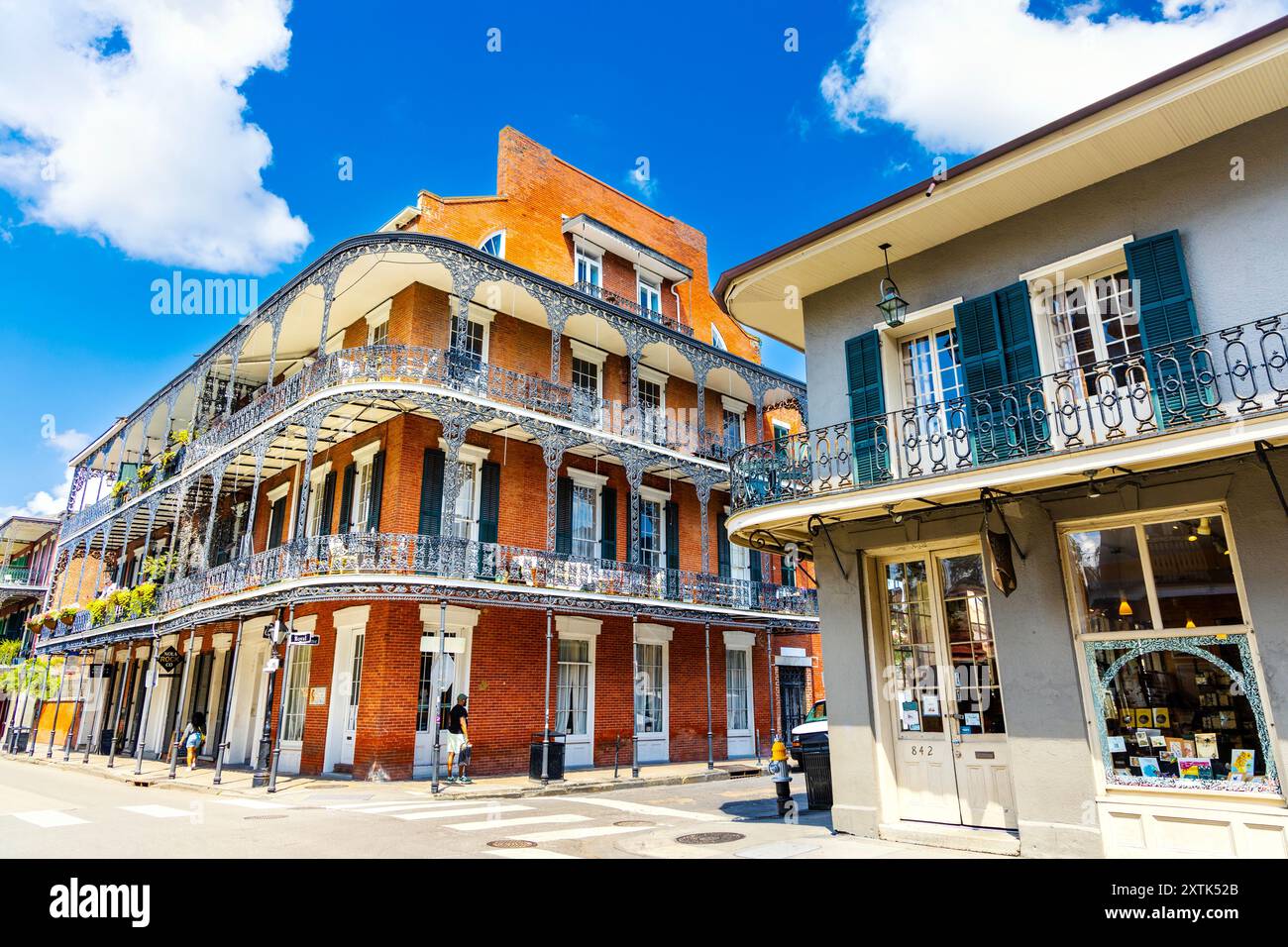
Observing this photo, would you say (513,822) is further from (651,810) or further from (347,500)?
(347,500)

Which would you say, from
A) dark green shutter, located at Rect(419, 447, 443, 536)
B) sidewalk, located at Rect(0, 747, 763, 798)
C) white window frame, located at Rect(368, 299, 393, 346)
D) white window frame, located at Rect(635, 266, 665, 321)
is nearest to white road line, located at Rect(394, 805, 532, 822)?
sidewalk, located at Rect(0, 747, 763, 798)

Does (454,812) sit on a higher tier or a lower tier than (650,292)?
lower

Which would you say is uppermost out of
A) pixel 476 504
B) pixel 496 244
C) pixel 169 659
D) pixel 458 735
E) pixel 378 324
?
pixel 496 244

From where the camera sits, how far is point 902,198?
844cm

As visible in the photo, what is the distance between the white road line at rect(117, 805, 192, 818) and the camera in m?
10.6

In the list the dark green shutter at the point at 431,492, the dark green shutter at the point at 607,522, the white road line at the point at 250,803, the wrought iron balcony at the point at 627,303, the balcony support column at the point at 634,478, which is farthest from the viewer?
the wrought iron balcony at the point at 627,303

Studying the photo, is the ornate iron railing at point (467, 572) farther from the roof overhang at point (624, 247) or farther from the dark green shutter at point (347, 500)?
the roof overhang at point (624, 247)

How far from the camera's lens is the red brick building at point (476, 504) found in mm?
15297

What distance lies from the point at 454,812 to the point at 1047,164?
35.5 ft

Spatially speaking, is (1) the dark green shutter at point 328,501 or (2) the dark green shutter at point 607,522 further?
(2) the dark green shutter at point 607,522

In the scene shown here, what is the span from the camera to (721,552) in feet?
71.8

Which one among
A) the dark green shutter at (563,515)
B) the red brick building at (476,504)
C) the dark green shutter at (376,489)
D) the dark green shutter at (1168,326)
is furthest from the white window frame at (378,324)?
the dark green shutter at (1168,326)

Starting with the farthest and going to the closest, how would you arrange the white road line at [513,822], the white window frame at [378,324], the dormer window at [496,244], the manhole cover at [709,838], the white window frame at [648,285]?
the white window frame at [648,285], the dormer window at [496,244], the white window frame at [378,324], the white road line at [513,822], the manhole cover at [709,838]

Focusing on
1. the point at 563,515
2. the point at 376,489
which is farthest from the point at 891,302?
the point at 376,489
